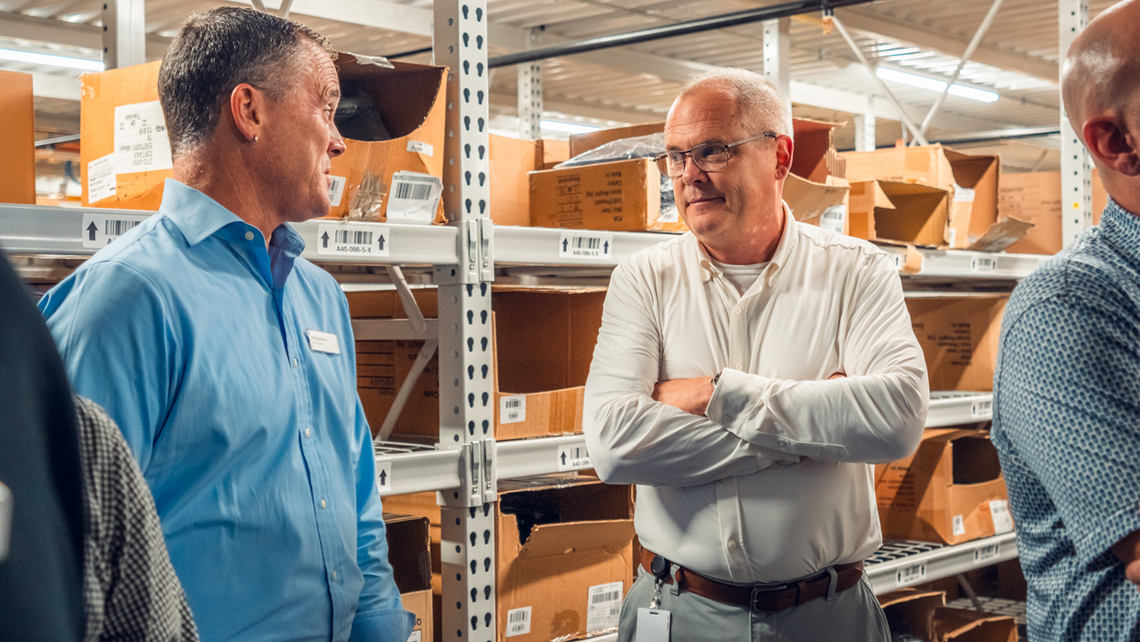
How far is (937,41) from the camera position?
245 inches

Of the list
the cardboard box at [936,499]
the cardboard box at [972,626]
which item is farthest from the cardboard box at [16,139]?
the cardboard box at [972,626]

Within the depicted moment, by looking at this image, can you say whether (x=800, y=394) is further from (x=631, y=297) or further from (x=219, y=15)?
(x=219, y=15)

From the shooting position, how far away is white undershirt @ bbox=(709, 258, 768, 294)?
6.88ft

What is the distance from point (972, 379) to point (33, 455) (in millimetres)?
3879

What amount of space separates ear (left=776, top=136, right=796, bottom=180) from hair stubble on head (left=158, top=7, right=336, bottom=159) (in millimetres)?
1103

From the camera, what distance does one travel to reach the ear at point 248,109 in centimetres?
148

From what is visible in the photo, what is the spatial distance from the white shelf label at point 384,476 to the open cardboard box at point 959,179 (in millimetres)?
2202

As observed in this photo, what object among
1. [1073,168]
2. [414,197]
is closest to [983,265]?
[1073,168]

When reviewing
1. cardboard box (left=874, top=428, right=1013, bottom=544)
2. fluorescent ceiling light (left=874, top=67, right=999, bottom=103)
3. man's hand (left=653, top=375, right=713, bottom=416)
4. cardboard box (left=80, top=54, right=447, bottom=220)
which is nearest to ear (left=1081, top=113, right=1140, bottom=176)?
man's hand (left=653, top=375, right=713, bottom=416)

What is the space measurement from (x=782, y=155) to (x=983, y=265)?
172 cm

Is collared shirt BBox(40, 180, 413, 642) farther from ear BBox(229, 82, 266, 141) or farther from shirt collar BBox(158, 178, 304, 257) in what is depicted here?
ear BBox(229, 82, 266, 141)

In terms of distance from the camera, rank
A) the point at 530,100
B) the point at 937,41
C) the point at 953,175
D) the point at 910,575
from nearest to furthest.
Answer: the point at 910,575 → the point at 953,175 → the point at 530,100 → the point at 937,41

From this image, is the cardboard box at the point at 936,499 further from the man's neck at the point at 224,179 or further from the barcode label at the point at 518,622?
the man's neck at the point at 224,179

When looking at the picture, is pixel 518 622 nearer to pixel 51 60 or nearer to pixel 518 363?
pixel 518 363
